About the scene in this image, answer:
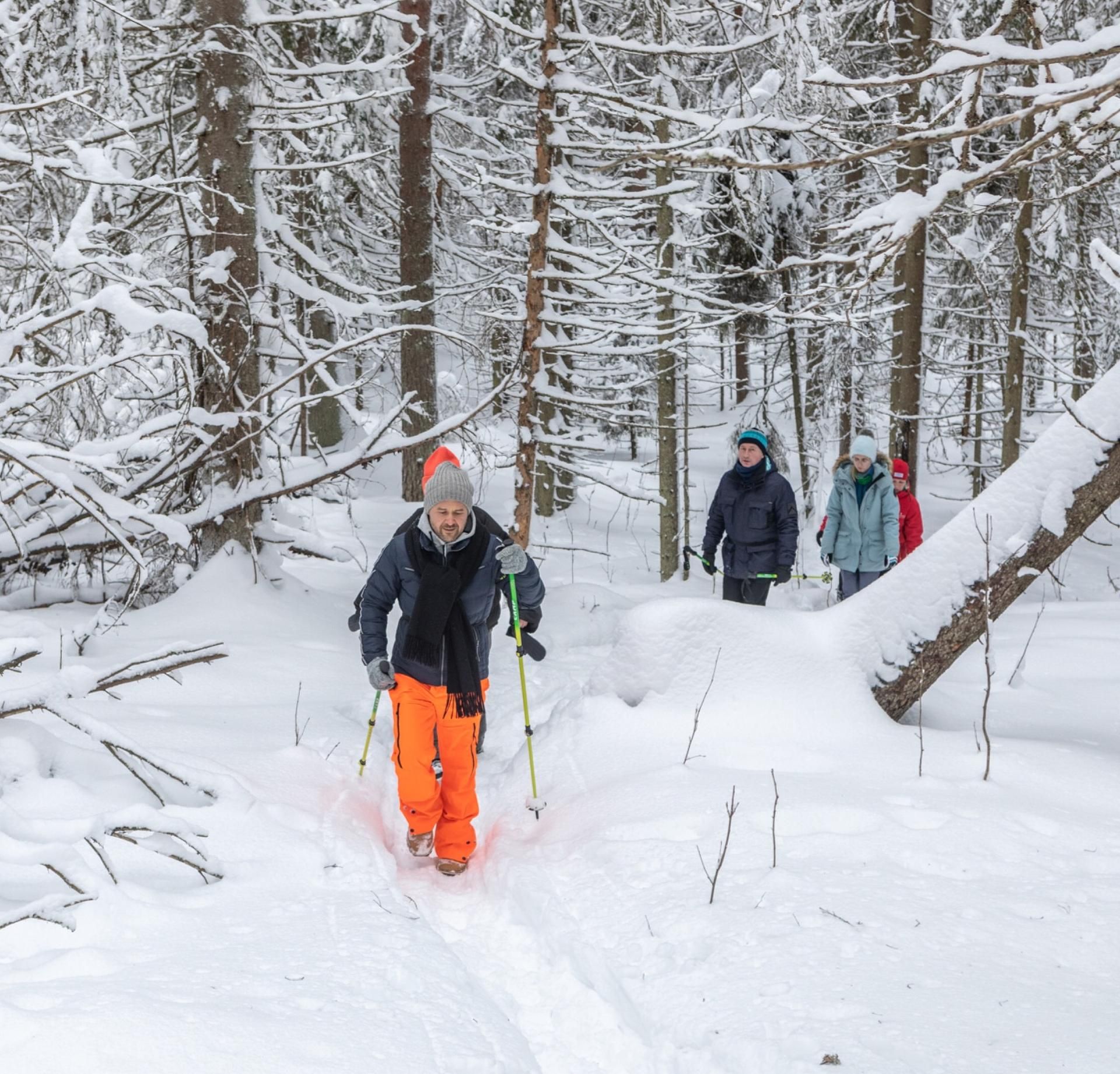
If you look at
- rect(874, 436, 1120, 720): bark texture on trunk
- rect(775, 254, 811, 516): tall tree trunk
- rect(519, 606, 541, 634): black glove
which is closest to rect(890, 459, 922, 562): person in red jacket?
rect(874, 436, 1120, 720): bark texture on trunk

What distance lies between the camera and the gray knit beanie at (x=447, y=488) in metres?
4.73

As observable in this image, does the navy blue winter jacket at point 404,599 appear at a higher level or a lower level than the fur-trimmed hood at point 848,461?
lower

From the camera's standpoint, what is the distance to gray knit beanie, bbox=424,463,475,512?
473 centimetres

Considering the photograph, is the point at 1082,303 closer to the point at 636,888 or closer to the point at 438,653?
the point at 438,653

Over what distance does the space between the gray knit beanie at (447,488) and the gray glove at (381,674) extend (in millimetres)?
795

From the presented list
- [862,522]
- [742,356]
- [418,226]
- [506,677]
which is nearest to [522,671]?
[506,677]

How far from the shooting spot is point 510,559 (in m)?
5.05

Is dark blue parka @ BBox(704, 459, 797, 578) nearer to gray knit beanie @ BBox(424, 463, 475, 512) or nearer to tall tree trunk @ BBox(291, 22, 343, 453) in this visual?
tall tree trunk @ BBox(291, 22, 343, 453)

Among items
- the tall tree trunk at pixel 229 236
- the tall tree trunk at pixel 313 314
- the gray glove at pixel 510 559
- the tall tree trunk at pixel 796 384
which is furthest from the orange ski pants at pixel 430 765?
the tall tree trunk at pixel 796 384

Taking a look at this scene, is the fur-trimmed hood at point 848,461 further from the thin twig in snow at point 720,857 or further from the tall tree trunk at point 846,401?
the tall tree trunk at point 846,401

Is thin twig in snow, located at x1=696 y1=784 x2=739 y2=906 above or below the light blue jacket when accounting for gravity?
below

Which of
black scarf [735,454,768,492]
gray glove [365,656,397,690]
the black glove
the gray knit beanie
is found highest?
the gray knit beanie

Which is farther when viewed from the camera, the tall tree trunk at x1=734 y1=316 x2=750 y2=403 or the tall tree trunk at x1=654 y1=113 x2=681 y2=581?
the tall tree trunk at x1=734 y1=316 x2=750 y2=403

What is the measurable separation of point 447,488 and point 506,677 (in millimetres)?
3650
